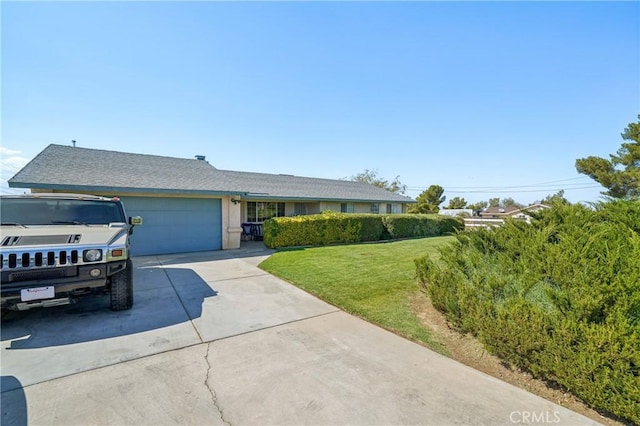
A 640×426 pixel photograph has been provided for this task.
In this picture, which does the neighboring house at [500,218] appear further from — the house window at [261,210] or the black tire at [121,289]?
the house window at [261,210]

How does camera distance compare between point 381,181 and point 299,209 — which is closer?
point 299,209

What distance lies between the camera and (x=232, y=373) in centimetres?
286

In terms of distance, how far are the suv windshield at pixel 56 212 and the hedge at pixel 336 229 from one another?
691cm

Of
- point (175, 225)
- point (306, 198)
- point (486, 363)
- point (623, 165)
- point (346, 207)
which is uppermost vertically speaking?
point (623, 165)

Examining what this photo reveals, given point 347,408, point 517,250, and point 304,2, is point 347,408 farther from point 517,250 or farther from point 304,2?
point 304,2

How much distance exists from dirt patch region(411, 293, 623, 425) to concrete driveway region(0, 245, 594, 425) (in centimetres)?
16

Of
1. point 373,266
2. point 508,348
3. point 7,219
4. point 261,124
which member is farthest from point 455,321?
point 261,124

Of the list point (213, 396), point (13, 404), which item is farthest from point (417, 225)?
point (13, 404)

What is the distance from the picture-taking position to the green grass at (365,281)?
4.36 meters

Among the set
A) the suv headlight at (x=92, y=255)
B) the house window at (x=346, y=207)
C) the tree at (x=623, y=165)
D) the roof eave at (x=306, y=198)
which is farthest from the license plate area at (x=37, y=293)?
the tree at (x=623, y=165)

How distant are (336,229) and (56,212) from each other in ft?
33.1

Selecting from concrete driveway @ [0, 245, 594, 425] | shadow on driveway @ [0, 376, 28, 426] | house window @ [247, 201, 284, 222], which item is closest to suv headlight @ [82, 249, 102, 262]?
concrete driveway @ [0, 245, 594, 425]

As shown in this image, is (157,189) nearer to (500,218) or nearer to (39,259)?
(39,259)

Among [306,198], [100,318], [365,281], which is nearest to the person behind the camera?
[100,318]
